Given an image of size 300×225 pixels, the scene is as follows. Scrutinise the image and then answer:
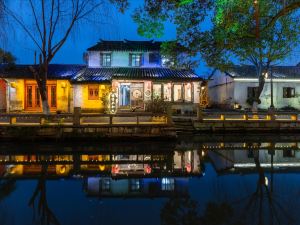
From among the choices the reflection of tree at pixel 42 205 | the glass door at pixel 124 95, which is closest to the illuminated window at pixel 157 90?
the glass door at pixel 124 95

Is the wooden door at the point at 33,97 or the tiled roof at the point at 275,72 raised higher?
the tiled roof at the point at 275,72

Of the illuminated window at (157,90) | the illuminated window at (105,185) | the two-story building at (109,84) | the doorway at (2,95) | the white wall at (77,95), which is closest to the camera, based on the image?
the illuminated window at (105,185)

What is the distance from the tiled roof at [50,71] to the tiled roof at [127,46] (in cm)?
301

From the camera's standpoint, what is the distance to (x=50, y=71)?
91.0 ft

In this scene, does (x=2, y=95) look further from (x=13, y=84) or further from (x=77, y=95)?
(x=77, y=95)

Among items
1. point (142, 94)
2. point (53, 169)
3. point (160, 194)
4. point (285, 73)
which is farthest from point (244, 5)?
point (285, 73)

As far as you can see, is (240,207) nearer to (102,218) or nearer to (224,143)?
(102,218)

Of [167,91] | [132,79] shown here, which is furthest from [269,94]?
[132,79]

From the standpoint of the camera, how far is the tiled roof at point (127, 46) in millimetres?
28203

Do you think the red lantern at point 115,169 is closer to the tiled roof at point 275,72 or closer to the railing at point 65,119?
the railing at point 65,119

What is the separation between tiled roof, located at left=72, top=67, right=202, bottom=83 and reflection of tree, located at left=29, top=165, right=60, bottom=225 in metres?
17.1

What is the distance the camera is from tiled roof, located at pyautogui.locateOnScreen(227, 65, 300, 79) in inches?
1261

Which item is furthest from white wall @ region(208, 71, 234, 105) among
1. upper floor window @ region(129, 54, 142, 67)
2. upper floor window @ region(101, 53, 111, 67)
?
upper floor window @ region(101, 53, 111, 67)

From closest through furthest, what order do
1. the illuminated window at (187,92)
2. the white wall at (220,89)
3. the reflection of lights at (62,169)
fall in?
the reflection of lights at (62,169) → the illuminated window at (187,92) → the white wall at (220,89)
